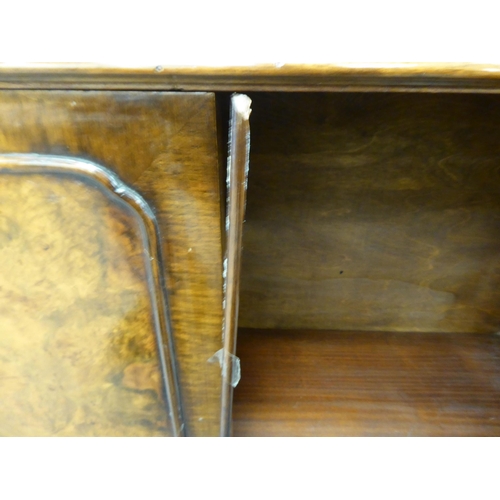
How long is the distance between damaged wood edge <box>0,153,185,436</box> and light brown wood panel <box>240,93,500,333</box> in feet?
1.24

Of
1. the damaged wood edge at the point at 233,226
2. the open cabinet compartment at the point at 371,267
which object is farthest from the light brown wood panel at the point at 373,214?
the damaged wood edge at the point at 233,226

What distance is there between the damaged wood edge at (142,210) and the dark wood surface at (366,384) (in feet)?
1.03

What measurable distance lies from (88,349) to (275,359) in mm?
497

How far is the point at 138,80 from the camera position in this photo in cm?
37

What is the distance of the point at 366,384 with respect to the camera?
885 millimetres

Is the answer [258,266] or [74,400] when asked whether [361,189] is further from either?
[74,400]

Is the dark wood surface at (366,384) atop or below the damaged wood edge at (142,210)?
below

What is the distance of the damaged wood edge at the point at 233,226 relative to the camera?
385 millimetres

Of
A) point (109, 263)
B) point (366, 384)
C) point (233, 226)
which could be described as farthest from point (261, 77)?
point (366, 384)

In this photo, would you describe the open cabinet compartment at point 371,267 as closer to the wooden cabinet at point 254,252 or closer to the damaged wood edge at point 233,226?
the wooden cabinet at point 254,252

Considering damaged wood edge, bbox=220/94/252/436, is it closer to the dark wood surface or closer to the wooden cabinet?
the wooden cabinet

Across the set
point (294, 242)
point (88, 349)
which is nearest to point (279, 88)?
point (88, 349)

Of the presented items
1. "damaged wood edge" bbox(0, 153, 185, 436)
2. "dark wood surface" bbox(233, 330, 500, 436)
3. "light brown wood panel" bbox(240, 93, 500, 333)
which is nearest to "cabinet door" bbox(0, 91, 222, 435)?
"damaged wood edge" bbox(0, 153, 185, 436)

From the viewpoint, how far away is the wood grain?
0.36 metres
